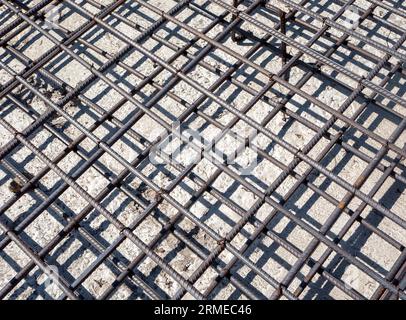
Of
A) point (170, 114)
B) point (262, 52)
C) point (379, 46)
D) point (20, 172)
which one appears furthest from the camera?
point (262, 52)

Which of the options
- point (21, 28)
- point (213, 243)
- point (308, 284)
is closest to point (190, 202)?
point (213, 243)

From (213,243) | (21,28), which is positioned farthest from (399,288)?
(21,28)

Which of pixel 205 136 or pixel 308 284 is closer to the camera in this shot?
pixel 308 284

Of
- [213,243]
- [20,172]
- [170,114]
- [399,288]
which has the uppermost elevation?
[170,114]

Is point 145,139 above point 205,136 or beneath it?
beneath

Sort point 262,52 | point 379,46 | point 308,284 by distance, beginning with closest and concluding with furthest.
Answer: point 308,284
point 379,46
point 262,52

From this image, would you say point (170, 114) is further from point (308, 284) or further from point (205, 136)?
point (308, 284)

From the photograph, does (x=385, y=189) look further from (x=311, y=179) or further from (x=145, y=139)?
(x=145, y=139)
